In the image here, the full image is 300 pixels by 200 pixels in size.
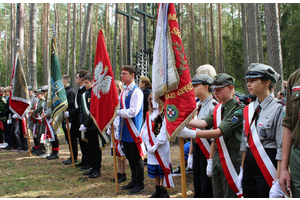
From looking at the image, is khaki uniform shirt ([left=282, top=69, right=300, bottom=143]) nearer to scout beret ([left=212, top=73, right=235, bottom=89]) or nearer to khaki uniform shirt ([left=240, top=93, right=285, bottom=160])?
khaki uniform shirt ([left=240, top=93, right=285, bottom=160])

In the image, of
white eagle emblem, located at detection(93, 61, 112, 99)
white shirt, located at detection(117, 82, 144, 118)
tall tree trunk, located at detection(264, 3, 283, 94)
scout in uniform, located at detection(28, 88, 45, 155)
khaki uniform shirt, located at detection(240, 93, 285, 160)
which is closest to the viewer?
khaki uniform shirt, located at detection(240, 93, 285, 160)

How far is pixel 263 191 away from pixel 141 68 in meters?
7.78

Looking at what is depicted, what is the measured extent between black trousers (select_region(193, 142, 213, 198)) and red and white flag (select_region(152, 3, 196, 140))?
3.37 feet

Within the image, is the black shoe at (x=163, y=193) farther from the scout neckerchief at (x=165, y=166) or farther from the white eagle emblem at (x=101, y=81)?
the white eagle emblem at (x=101, y=81)

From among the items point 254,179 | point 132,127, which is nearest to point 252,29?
point 132,127

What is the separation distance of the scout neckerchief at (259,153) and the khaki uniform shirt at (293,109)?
1.49 ft

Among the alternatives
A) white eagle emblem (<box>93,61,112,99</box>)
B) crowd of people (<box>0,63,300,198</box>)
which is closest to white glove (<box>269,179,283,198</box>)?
crowd of people (<box>0,63,300,198</box>)

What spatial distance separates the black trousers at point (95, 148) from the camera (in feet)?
19.3

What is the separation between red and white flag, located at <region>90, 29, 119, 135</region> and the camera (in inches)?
187

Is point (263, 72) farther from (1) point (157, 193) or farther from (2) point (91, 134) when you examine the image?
(2) point (91, 134)

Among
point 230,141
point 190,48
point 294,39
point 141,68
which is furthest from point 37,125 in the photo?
point 190,48

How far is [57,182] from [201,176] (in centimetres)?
359

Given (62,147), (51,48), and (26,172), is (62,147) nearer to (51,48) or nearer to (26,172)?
(26,172)

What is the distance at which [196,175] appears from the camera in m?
3.55
